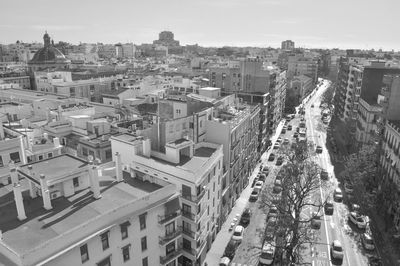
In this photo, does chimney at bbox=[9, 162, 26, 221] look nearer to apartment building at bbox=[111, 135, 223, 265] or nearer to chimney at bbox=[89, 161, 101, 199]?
chimney at bbox=[89, 161, 101, 199]

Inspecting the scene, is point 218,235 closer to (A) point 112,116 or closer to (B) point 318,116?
(A) point 112,116

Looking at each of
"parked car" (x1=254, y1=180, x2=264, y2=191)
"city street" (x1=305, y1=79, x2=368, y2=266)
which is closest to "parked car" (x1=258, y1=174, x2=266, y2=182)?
"parked car" (x1=254, y1=180, x2=264, y2=191)

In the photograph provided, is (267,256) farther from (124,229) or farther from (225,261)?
(124,229)

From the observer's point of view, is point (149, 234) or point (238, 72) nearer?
point (149, 234)

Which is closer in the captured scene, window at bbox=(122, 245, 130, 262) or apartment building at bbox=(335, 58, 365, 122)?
window at bbox=(122, 245, 130, 262)

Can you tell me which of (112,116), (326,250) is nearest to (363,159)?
(326,250)
